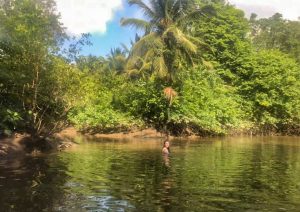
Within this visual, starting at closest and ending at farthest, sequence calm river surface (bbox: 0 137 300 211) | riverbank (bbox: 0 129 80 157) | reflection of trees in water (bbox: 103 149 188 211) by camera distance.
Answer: calm river surface (bbox: 0 137 300 211) → reflection of trees in water (bbox: 103 149 188 211) → riverbank (bbox: 0 129 80 157)

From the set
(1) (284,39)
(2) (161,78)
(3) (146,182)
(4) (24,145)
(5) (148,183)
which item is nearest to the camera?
(5) (148,183)

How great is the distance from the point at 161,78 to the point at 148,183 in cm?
2785

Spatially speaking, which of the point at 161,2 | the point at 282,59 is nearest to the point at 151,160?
the point at 161,2

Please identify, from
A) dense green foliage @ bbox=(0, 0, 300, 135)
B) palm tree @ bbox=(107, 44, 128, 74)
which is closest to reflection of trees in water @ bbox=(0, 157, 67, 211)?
dense green foliage @ bbox=(0, 0, 300, 135)

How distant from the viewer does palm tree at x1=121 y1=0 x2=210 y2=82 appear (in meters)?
41.2

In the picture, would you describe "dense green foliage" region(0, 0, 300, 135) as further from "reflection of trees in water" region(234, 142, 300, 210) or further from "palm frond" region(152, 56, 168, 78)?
"reflection of trees in water" region(234, 142, 300, 210)

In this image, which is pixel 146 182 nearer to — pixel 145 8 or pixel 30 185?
pixel 30 185

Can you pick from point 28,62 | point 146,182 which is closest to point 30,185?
point 146,182

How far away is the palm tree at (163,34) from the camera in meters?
41.2

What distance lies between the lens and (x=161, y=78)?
145ft

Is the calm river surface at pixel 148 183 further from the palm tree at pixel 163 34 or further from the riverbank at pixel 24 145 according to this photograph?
the palm tree at pixel 163 34

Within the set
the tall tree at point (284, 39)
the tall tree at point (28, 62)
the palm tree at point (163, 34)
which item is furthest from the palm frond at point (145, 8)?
the tall tree at point (284, 39)

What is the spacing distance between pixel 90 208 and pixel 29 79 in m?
17.1

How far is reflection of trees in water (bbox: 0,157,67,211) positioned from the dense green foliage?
504 centimetres
